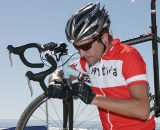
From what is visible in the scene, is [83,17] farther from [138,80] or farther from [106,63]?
[138,80]

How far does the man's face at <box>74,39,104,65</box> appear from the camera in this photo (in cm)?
307

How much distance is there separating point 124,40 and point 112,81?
1.33 metres

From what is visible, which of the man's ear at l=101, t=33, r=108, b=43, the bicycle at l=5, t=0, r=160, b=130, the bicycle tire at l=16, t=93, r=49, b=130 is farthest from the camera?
the bicycle tire at l=16, t=93, r=49, b=130

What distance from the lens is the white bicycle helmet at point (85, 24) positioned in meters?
3.09

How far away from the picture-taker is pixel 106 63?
3256 millimetres

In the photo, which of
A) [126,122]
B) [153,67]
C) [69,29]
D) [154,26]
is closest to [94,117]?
[153,67]

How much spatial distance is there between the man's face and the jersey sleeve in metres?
0.25

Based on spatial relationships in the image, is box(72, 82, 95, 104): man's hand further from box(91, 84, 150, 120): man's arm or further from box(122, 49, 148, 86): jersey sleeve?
box(122, 49, 148, 86): jersey sleeve

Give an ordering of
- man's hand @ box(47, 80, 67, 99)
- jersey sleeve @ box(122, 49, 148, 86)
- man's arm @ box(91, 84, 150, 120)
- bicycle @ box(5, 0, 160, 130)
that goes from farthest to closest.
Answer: bicycle @ box(5, 0, 160, 130) < man's hand @ box(47, 80, 67, 99) < jersey sleeve @ box(122, 49, 148, 86) < man's arm @ box(91, 84, 150, 120)

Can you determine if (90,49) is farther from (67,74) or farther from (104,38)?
(67,74)

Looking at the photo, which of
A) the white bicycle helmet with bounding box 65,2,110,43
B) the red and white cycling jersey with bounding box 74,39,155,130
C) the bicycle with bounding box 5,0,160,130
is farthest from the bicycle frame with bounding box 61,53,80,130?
the white bicycle helmet with bounding box 65,2,110,43

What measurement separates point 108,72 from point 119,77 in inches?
5.5

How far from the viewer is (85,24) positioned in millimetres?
3109

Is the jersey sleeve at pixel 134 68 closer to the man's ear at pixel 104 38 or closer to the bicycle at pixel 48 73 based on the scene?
the man's ear at pixel 104 38
